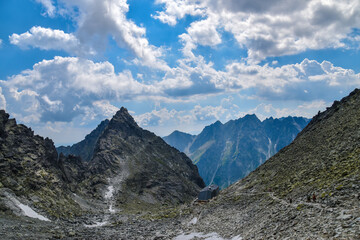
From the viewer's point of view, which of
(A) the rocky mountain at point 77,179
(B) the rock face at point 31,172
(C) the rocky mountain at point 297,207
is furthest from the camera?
(A) the rocky mountain at point 77,179

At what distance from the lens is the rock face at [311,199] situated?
19.7m

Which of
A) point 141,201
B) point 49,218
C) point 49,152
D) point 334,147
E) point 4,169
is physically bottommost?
point 141,201

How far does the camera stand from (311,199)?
87.1 ft

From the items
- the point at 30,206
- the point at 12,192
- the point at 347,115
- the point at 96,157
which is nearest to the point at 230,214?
the point at 347,115

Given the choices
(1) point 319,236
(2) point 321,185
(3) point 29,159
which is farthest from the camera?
(3) point 29,159

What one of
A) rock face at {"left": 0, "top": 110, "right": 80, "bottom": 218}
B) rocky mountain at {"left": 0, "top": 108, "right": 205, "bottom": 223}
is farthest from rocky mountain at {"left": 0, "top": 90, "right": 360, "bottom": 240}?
rocky mountain at {"left": 0, "top": 108, "right": 205, "bottom": 223}

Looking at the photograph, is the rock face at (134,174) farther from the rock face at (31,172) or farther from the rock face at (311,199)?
the rock face at (311,199)

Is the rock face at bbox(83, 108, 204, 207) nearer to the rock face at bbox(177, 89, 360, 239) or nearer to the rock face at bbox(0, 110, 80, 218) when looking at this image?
the rock face at bbox(0, 110, 80, 218)

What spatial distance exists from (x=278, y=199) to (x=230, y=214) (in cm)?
930

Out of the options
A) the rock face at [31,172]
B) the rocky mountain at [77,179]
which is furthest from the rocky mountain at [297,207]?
the rocky mountain at [77,179]

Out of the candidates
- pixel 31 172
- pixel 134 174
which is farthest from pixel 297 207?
pixel 134 174

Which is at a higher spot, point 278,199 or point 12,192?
point 12,192

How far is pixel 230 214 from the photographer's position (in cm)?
4066

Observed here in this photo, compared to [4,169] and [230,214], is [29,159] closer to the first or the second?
[4,169]
